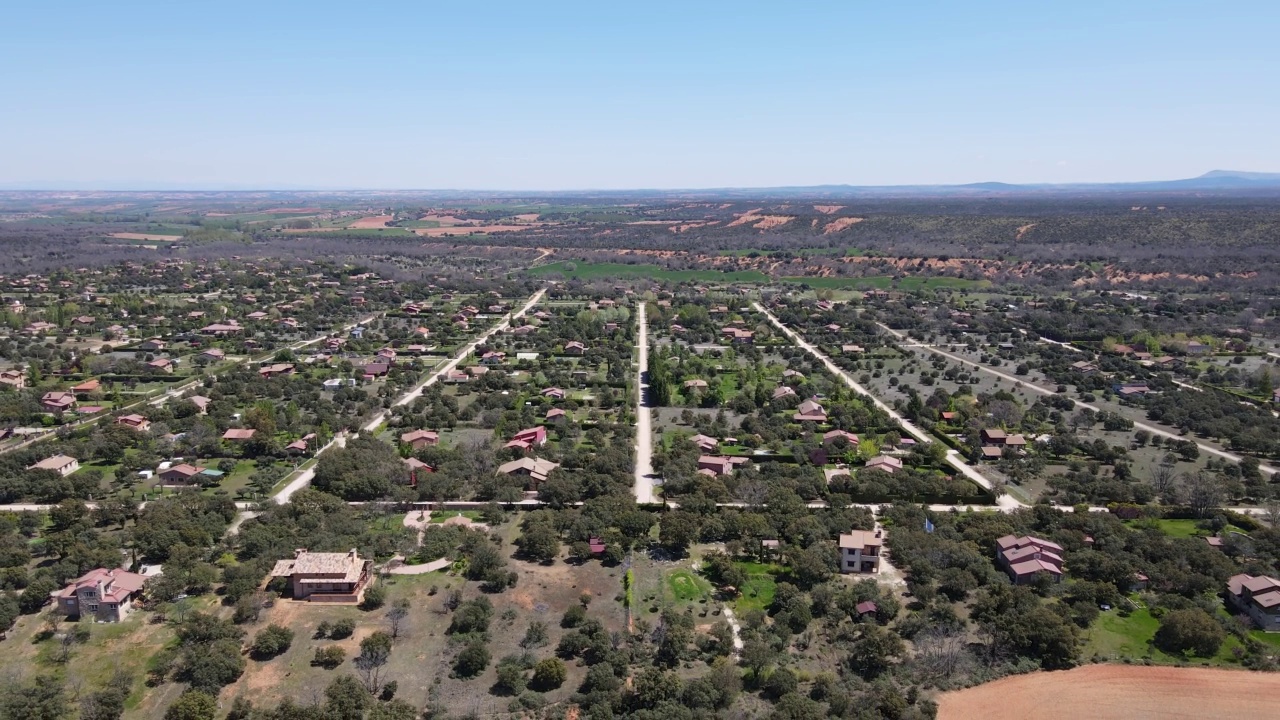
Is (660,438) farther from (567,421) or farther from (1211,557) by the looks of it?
(1211,557)

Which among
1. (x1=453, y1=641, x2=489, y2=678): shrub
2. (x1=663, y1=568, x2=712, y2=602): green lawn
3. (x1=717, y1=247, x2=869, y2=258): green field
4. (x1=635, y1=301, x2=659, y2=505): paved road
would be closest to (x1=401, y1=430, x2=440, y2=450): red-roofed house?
(x1=635, y1=301, x2=659, y2=505): paved road

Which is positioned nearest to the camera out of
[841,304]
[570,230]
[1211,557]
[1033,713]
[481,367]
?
[1033,713]

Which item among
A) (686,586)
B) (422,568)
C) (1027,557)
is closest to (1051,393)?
(1027,557)

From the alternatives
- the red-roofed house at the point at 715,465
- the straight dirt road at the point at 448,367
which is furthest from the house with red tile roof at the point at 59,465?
the red-roofed house at the point at 715,465

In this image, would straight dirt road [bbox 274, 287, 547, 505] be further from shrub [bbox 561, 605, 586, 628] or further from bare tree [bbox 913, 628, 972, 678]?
bare tree [bbox 913, 628, 972, 678]

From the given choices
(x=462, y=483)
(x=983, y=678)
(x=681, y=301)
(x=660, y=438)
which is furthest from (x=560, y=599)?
(x=681, y=301)
